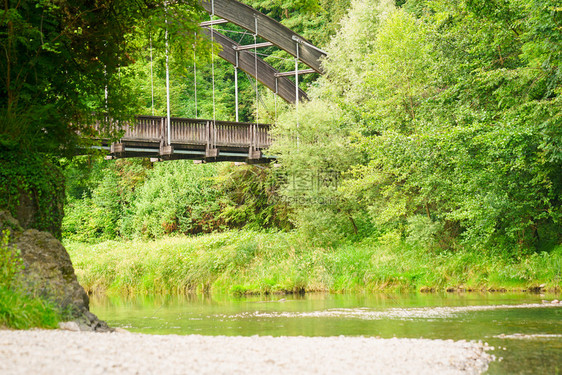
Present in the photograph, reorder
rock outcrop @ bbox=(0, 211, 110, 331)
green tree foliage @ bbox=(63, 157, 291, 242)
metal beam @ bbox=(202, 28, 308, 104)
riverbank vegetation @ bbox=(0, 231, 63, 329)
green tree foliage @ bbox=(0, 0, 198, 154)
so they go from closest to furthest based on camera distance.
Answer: riverbank vegetation @ bbox=(0, 231, 63, 329), rock outcrop @ bbox=(0, 211, 110, 331), green tree foliage @ bbox=(0, 0, 198, 154), metal beam @ bbox=(202, 28, 308, 104), green tree foliage @ bbox=(63, 157, 291, 242)

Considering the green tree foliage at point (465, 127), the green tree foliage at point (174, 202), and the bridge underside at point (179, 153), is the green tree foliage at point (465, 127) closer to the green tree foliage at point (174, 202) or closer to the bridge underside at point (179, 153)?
the bridge underside at point (179, 153)

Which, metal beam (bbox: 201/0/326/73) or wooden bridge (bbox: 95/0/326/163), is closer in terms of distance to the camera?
Result: wooden bridge (bbox: 95/0/326/163)

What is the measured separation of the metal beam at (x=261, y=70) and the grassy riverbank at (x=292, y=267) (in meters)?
8.73

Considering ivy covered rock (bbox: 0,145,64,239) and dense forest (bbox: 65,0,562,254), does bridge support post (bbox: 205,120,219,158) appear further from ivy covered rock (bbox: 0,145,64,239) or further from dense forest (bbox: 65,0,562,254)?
ivy covered rock (bbox: 0,145,64,239)

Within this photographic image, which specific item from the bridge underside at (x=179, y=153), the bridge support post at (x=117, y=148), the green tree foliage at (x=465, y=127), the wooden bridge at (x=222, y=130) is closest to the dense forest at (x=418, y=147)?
the green tree foliage at (x=465, y=127)

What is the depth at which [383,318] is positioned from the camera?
10672 mm

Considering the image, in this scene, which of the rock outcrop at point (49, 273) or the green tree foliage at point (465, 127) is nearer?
the rock outcrop at point (49, 273)

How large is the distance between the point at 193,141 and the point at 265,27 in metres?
6.00

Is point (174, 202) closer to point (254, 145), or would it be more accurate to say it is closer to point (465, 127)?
point (254, 145)

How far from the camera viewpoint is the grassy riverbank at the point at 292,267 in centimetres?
1663

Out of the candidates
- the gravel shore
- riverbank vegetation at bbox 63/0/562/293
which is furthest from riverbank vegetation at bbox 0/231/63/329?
riverbank vegetation at bbox 63/0/562/293

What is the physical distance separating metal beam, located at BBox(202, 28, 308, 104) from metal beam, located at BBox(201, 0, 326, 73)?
154 cm

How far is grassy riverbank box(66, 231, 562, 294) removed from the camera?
1663cm

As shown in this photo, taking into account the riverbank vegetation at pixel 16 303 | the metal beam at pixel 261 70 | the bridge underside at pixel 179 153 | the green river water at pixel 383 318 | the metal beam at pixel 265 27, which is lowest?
the green river water at pixel 383 318
